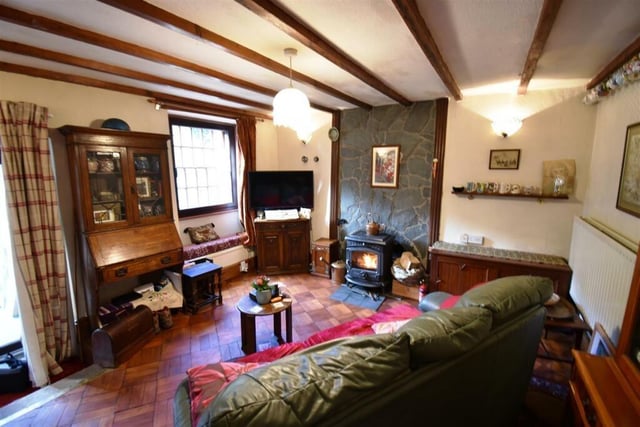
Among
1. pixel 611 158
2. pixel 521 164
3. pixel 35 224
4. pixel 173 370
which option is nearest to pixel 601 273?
pixel 611 158

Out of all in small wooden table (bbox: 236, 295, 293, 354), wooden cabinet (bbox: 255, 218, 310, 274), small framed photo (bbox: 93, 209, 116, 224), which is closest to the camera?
small wooden table (bbox: 236, 295, 293, 354)

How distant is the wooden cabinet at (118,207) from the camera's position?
99.3 inches

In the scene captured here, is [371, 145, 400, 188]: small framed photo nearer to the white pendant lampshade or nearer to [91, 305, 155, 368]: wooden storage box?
the white pendant lampshade

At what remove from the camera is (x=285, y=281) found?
423cm

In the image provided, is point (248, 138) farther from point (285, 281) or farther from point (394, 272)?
point (394, 272)

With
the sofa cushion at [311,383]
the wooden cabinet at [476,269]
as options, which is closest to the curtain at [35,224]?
the sofa cushion at [311,383]

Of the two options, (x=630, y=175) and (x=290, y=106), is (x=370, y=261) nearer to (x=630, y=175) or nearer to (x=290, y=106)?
(x=290, y=106)

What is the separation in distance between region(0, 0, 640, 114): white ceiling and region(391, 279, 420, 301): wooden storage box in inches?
91.2

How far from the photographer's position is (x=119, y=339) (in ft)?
8.17

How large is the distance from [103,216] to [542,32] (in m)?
3.55

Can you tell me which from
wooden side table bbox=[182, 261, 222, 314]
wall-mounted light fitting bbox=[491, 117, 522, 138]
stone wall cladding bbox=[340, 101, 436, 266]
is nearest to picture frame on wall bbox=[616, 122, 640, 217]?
wall-mounted light fitting bbox=[491, 117, 522, 138]

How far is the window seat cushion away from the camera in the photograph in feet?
12.1

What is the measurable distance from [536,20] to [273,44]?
5.09ft

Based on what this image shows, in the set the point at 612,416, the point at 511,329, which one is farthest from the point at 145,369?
the point at 612,416
